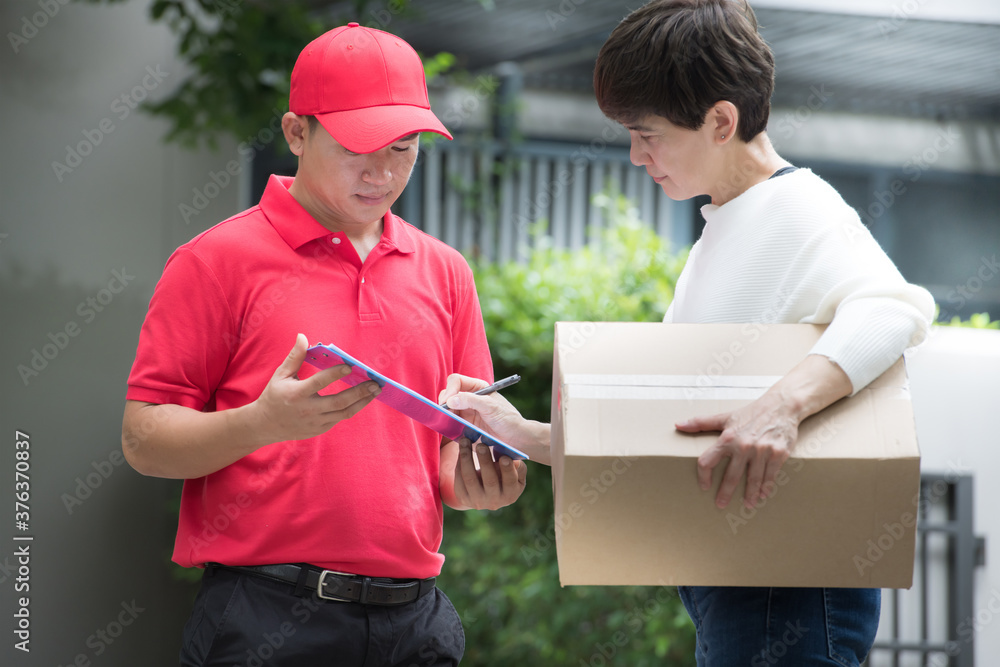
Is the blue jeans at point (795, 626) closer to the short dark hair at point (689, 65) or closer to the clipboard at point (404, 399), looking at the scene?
the clipboard at point (404, 399)

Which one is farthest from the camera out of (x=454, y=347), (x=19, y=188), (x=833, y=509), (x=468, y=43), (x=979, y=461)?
(x=468, y=43)

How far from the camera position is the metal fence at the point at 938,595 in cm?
285

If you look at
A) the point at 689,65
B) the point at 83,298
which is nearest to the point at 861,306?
the point at 689,65

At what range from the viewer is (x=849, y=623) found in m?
1.19

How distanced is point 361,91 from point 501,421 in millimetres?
587

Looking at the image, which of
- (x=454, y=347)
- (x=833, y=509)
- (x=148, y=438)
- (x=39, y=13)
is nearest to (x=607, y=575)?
(x=833, y=509)

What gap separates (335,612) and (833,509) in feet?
2.41

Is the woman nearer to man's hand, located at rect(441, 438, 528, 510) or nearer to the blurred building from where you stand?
man's hand, located at rect(441, 438, 528, 510)

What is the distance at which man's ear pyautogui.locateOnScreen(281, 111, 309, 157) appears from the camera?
1.44 metres

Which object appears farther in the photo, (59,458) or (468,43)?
(468,43)

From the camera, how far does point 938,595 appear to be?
2912mm

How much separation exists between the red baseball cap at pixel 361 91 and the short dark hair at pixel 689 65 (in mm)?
296

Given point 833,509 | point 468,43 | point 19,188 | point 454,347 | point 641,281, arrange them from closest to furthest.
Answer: point 833,509, point 454,347, point 19,188, point 641,281, point 468,43

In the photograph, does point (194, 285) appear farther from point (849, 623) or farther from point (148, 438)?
point (849, 623)
